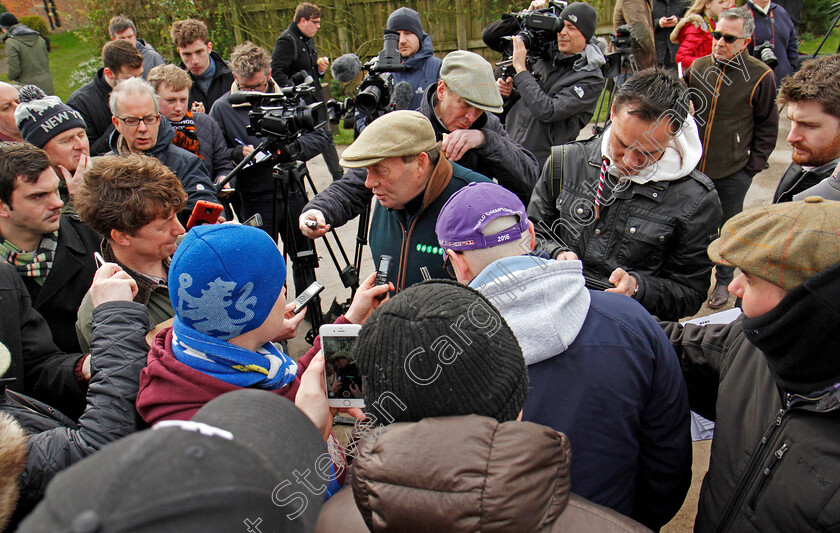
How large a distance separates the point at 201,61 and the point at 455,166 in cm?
361

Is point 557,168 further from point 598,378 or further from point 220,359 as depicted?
point 220,359

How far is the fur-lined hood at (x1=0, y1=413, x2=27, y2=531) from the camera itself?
3.43 ft

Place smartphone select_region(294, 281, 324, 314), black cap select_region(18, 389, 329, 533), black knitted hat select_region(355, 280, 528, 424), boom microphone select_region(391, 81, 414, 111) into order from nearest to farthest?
black cap select_region(18, 389, 329, 533), black knitted hat select_region(355, 280, 528, 424), smartphone select_region(294, 281, 324, 314), boom microphone select_region(391, 81, 414, 111)

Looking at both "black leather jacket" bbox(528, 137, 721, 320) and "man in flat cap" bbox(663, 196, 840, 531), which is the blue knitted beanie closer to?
"man in flat cap" bbox(663, 196, 840, 531)

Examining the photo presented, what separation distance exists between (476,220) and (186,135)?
9.96ft

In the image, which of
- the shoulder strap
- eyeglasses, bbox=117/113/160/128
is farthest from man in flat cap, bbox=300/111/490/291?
eyeglasses, bbox=117/113/160/128

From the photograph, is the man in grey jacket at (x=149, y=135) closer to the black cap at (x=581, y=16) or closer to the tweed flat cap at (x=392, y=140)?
the tweed flat cap at (x=392, y=140)

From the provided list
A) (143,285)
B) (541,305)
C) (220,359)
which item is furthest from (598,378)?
(143,285)

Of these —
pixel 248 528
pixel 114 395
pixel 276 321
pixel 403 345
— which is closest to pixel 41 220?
pixel 114 395

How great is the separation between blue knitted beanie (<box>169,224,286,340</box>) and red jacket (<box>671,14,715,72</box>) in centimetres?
489

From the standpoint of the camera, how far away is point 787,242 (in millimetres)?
1272

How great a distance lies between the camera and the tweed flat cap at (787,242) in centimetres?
124

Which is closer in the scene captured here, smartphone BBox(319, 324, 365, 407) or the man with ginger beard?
smartphone BBox(319, 324, 365, 407)

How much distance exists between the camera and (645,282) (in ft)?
7.39
